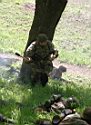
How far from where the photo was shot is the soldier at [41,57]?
37.4 ft

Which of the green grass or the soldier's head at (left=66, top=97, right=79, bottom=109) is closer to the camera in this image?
the green grass

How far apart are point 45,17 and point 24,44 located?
35.0 feet

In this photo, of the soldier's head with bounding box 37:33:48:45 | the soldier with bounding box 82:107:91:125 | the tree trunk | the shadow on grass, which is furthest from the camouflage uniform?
the soldier with bounding box 82:107:91:125

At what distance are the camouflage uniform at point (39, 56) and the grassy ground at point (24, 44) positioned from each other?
17.5 inches

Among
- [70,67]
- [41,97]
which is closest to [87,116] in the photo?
[41,97]

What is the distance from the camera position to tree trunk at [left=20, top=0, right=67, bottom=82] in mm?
12289

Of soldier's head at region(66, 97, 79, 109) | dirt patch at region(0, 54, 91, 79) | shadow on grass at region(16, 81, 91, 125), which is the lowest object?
dirt patch at region(0, 54, 91, 79)

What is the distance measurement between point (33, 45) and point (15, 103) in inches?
105

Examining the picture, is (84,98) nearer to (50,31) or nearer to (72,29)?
(50,31)

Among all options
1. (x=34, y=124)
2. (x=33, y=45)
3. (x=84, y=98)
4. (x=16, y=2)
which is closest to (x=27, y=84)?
(x=33, y=45)

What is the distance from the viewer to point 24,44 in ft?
75.6

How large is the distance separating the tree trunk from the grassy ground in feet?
4.06

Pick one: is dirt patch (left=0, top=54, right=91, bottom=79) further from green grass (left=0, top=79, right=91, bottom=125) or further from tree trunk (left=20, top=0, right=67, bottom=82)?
green grass (left=0, top=79, right=91, bottom=125)

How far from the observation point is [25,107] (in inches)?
347
